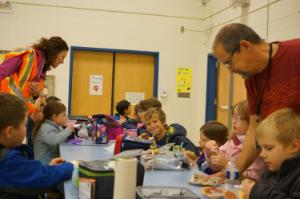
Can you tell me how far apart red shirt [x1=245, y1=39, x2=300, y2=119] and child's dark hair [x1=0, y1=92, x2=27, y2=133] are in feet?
3.95

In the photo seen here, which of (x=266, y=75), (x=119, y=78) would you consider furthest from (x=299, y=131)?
(x=119, y=78)

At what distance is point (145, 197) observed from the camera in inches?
52.0

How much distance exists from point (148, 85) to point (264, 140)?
17.9 feet

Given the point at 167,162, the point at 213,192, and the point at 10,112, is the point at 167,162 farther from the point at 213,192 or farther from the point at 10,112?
the point at 10,112

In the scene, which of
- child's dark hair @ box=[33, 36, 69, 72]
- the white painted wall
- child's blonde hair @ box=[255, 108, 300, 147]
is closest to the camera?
child's blonde hair @ box=[255, 108, 300, 147]

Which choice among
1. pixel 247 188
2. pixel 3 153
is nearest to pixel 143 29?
pixel 3 153

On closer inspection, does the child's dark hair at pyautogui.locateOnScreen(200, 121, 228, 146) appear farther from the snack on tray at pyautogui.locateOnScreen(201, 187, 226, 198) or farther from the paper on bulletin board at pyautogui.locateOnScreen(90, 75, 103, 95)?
the paper on bulletin board at pyautogui.locateOnScreen(90, 75, 103, 95)

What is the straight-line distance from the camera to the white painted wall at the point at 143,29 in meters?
6.17

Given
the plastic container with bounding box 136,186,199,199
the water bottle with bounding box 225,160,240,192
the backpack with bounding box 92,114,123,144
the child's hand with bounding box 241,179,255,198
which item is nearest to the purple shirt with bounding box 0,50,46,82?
the backpack with bounding box 92,114,123,144

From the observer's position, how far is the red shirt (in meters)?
1.64

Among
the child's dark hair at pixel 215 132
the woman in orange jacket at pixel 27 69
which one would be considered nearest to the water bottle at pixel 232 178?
the child's dark hair at pixel 215 132

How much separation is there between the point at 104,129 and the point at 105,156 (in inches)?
34.2

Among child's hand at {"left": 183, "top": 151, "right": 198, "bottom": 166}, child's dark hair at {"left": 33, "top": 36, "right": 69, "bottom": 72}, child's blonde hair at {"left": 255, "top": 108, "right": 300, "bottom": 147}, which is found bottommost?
child's hand at {"left": 183, "top": 151, "right": 198, "bottom": 166}

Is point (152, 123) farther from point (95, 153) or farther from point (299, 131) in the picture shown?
point (299, 131)
